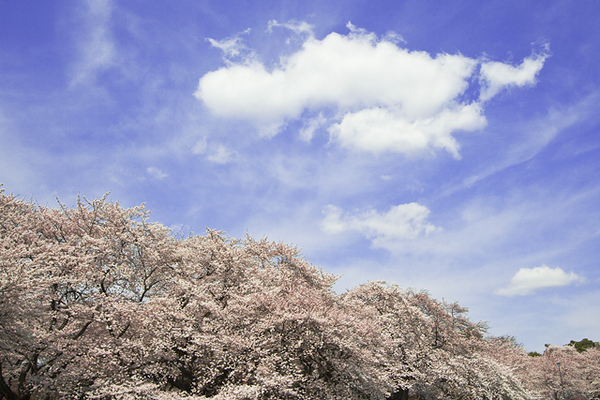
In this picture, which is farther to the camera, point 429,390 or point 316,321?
point 429,390

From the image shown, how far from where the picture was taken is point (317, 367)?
79.5ft

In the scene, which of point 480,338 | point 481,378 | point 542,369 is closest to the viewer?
point 481,378

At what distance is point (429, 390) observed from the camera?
34.5 m

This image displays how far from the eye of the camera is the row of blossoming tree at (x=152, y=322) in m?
17.4

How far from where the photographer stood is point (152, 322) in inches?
799

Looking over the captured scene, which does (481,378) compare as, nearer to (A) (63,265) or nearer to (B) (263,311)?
(B) (263,311)

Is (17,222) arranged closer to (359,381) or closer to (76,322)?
(76,322)

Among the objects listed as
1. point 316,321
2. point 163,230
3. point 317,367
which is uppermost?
point 163,230

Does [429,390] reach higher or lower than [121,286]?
lower

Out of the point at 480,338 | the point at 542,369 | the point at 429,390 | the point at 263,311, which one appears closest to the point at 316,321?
the point at 263,311

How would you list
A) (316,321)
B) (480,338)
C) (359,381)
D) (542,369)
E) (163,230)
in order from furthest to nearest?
(542,369) < (480,338) < (163,230) < (359,381) < (316,321)

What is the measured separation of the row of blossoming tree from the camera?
685 inches

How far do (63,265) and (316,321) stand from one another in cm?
1352

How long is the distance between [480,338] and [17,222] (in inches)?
1703
